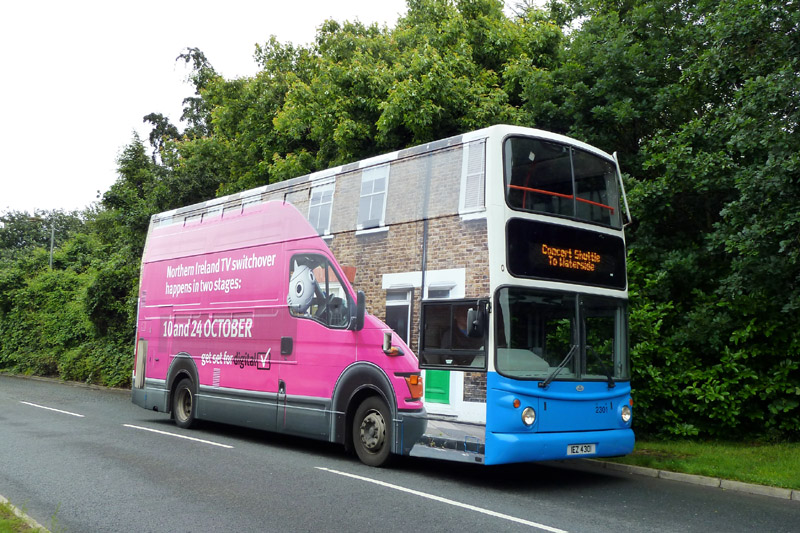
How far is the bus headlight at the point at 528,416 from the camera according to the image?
833cm

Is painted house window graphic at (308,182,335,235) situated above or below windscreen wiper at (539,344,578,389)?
above

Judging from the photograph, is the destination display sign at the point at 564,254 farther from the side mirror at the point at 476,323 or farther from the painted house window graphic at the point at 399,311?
the painted house window graphic at the point at 399,311

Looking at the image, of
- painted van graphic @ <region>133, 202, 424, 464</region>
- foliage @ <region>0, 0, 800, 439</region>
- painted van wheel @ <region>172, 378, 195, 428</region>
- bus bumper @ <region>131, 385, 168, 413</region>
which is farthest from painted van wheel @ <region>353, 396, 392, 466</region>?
bus bumper @ <region>131, 385, 168, 413</region>

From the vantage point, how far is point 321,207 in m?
11.5

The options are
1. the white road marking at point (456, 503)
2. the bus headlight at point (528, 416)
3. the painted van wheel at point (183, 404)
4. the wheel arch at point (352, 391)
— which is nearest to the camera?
the white road marking at point (456, 503)

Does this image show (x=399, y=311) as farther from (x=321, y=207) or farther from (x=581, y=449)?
(x=581, y=449)

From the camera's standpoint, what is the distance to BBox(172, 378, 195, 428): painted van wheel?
46.7ft

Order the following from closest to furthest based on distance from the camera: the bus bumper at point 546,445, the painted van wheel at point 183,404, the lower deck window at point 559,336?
the bus bumper at point 546,445 < the lower deck window at point 559,336 < the painted van wheel at point 183,404

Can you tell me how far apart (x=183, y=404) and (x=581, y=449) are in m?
8.54

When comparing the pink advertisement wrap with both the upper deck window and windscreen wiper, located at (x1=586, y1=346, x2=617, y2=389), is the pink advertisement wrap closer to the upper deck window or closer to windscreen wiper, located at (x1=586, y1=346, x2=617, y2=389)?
windscreen wiper, located at (x1=586, y1=346, x2=617, y2=389)

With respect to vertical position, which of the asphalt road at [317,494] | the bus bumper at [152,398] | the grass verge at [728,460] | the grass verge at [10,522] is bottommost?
the asphalt road at [317,494]

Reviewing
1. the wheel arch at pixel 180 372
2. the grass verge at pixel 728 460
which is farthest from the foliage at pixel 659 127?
the wheel arch at pixel 180 372

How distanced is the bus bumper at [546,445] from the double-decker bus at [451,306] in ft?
0.06

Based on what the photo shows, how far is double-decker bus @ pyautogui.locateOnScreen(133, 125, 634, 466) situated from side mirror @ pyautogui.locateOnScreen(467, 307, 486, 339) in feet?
0.08
